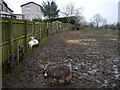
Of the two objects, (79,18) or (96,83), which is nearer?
(96,83)

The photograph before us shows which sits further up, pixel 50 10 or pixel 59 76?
pixel 50 10

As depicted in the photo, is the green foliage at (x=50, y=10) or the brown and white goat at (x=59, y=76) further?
the green foliage at (x=50, y=10)

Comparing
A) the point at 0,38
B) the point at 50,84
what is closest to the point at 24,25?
the point at 0,38

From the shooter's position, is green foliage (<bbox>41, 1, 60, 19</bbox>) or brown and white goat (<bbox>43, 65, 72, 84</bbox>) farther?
green foliage (<bbox>41, 1, 60, 19</bbox>)

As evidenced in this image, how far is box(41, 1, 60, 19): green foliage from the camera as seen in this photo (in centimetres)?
3926

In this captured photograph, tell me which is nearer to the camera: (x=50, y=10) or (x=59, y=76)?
(x=59, y=76)

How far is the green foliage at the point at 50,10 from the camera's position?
3926 centimetres

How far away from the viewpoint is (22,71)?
4137 millimetres

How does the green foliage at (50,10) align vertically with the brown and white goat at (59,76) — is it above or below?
above

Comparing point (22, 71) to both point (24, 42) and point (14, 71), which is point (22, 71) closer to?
point (14, 71)

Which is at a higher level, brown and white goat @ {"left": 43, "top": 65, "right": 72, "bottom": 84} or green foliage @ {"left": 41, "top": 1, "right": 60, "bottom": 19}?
green foliage @ {"left": 41, "top": 1, "right": 60, "bottom": 19}

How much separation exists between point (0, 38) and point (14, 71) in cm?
96

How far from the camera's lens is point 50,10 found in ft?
128

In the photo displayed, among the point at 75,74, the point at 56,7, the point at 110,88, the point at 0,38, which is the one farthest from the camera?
the point at 56,7
